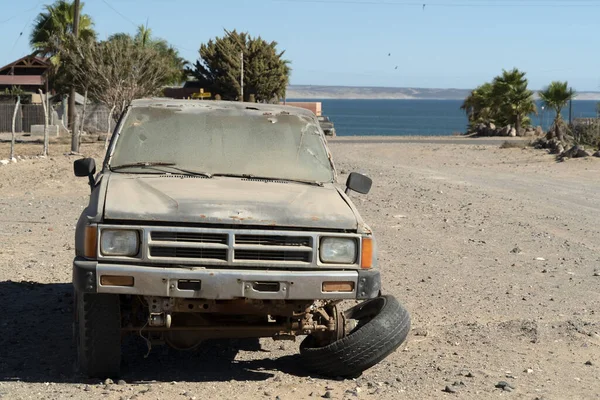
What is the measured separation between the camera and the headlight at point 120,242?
5.71 m

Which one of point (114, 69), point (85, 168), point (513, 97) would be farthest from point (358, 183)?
point (513, 97)

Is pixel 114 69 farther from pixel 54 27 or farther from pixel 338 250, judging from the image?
pixel 338 250

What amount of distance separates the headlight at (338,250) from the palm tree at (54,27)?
147 ft

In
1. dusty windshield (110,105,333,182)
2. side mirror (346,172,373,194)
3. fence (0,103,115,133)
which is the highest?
dusty windshield (110,105,333,182)

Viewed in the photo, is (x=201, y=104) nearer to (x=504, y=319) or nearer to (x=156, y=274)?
(x=156, y=274)

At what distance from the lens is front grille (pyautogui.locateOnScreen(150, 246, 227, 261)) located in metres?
5.73

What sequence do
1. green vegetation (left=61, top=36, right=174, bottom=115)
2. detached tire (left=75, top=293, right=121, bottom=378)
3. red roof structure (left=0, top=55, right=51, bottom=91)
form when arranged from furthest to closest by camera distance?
red roof structure (left=0, top=55, right=51, bottom=91) < green vegetation (left=61, top=36, right=174, bottom=115) < detached tire (left=75, top=293, right=121, bottom=378)

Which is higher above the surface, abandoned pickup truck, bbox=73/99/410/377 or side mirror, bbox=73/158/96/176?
side mirror, bbox=73/158/96/176

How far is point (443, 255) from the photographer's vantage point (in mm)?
11570

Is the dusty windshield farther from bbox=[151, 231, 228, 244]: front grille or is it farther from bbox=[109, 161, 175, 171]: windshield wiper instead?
bbox=[151, 231, 228, 244]: front grille

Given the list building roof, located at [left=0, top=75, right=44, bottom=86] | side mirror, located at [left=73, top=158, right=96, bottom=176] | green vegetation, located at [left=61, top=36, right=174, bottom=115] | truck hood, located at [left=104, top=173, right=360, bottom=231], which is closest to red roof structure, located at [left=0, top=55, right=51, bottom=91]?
building roof, located at [left=0, top=75, right=44, bottom=86]

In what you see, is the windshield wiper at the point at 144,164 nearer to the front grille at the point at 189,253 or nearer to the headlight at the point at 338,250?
the front grille at the point at 189,253

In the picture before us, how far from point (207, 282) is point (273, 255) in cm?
45

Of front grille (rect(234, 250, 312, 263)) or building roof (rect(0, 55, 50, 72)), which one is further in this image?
building roof (rect(0, 55, 50, 72))
